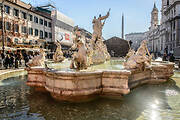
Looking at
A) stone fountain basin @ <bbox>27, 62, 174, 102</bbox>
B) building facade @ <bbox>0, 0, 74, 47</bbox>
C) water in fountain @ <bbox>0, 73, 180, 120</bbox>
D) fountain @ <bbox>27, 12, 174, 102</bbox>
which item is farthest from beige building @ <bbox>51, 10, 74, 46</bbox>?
stone fountain basin @ <bbox>27, 62, 174, 102</bbox>

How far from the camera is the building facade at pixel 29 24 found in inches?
955

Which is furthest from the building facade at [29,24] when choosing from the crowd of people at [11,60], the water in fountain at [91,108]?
the water in fountain at [91,108]

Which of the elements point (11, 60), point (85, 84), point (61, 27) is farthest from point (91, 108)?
point (61, 27)

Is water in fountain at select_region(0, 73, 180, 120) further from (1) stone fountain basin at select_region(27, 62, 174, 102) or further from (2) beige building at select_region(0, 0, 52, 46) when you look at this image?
(2) beige building at select_region(0, 0, 52, 46)

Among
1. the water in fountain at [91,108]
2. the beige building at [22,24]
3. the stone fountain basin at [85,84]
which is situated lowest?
the water in fountain at [91,108]

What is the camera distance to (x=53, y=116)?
389 centimetres

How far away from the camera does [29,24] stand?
2977cm

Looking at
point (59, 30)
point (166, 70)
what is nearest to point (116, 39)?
point (59, 30)

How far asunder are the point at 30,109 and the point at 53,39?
34.3 metres

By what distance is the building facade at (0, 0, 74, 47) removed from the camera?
24266mm

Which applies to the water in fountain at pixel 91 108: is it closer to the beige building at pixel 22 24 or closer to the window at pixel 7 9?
the beige building at pixel 22 24

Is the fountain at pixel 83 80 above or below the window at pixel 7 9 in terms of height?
below

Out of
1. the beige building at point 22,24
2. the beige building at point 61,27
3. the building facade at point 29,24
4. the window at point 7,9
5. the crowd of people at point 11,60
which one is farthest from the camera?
the beige building at point 61,27

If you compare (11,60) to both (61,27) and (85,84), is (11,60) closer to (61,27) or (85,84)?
(85,84)
